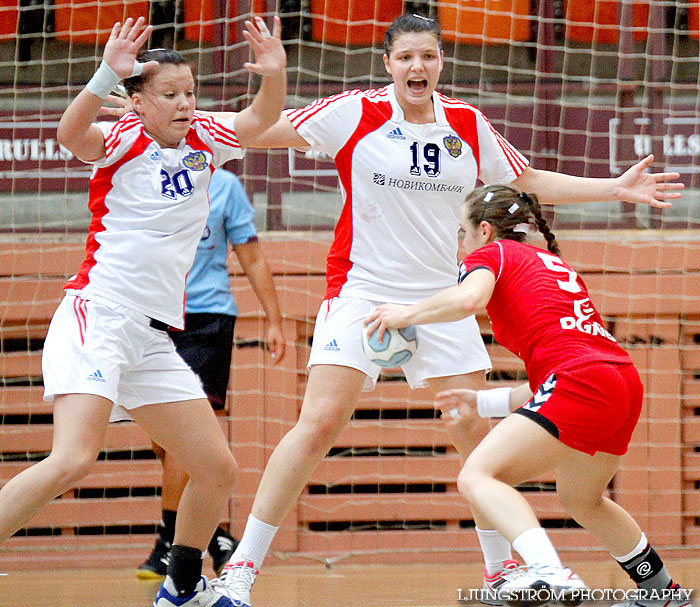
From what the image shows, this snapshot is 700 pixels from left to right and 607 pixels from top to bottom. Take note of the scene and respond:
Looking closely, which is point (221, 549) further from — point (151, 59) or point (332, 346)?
point (151, 59)

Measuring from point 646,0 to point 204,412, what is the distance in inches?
174

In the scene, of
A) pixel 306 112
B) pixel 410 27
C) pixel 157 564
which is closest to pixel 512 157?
pixel 410 27

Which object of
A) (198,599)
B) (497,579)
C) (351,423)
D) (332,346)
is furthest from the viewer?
(351,423)

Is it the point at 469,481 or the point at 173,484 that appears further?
the point at 173,484

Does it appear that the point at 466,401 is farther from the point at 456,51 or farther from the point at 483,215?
the point at 456,51

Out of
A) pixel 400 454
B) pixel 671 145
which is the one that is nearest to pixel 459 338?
pixel 400 454

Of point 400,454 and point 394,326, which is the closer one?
point 394,326

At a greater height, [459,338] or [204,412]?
[459,338]

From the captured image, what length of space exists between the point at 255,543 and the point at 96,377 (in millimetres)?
825

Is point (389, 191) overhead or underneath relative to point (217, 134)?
underneath

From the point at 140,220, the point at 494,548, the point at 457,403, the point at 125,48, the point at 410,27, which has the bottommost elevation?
the point at 494,548

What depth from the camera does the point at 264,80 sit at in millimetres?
3383

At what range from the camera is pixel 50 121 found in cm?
646
